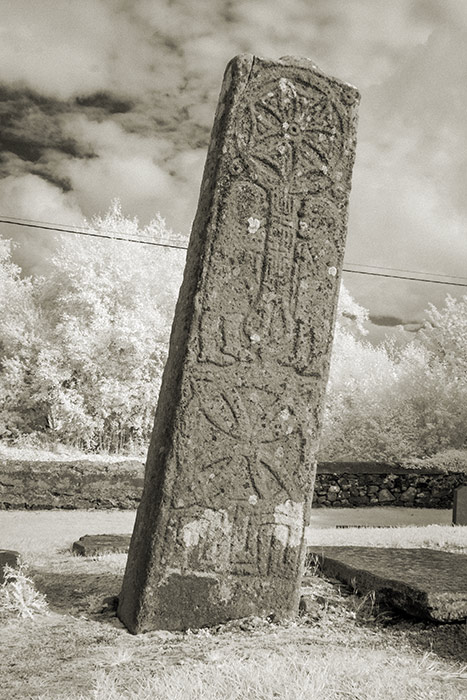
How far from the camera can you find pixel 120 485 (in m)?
12.4

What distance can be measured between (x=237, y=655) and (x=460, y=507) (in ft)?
32.8

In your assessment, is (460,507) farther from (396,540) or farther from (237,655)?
(237,655)

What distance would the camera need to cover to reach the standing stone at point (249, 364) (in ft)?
10.9

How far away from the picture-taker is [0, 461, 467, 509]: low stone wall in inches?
460

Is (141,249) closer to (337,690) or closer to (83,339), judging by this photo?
(83,339)

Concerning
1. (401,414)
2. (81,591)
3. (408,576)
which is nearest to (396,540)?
(408,576)

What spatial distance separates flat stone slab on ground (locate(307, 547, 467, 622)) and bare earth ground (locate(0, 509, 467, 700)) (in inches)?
3.4

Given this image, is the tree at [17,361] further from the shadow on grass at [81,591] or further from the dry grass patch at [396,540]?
the shadow on grass at [81,591]

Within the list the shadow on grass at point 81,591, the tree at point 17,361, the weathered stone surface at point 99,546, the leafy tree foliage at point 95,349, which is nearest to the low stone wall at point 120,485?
the weathered stone surface at point 99,546

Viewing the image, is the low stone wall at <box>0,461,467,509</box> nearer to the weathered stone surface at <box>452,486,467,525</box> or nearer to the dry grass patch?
the weathered stone surface at <box>452,486,467,525</box>

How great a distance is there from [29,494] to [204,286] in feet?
30.9

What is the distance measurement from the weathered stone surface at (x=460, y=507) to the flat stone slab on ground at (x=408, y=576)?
745 centimetres

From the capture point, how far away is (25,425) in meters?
25.0

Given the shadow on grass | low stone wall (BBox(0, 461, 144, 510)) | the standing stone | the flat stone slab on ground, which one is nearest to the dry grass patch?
the flat stone slab on ground
